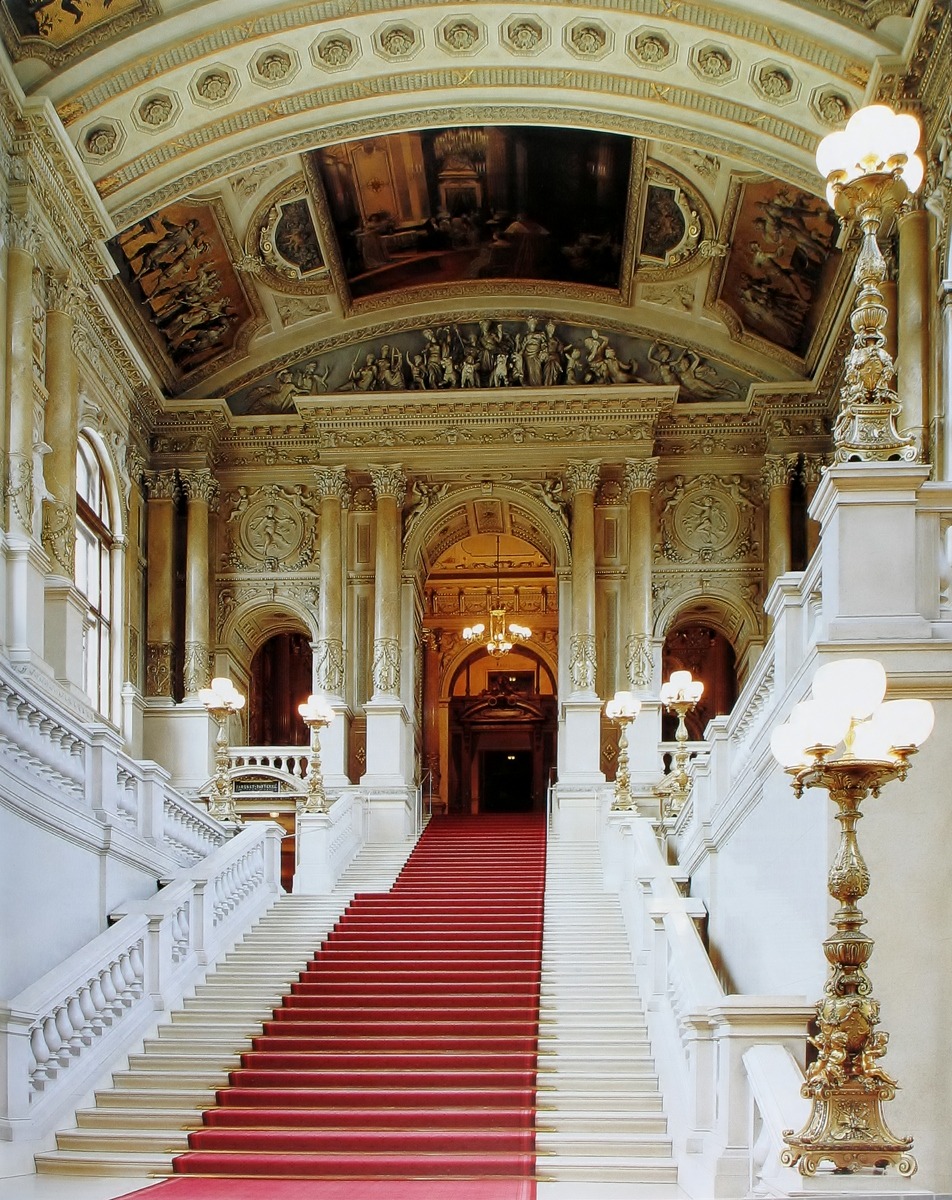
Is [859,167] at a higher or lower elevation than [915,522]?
higher

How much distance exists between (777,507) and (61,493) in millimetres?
10917

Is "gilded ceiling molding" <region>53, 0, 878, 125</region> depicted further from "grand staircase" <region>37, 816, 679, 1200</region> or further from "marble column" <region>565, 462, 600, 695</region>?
"grand staircase" <region>37, 816, 679, 1200</region>

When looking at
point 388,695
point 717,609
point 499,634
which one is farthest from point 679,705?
A: point 499,634

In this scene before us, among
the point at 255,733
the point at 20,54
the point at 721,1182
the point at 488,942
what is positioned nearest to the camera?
the point at 721,1182

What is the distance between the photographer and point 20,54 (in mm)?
17766

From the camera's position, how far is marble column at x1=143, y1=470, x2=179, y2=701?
79.4ft

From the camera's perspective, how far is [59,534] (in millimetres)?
18766

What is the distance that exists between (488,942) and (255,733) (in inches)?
573

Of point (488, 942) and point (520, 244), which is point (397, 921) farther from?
point (520, 244)

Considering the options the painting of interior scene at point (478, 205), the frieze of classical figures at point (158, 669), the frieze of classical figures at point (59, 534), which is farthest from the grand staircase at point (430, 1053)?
the painting of interior scene at point (478, 205)

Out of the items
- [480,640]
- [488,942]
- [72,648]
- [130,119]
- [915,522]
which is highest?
[130,119]

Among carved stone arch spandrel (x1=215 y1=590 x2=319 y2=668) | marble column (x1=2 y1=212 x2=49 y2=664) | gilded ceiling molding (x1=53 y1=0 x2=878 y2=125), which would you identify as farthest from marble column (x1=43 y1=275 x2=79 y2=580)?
carved stone arch spandrel (x1=215 y1=590 x2=319 y2=668)

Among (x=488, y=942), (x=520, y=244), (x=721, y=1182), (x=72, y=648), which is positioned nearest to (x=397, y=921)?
(x=488, y=942)

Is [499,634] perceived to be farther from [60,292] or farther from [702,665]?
[60,292]
